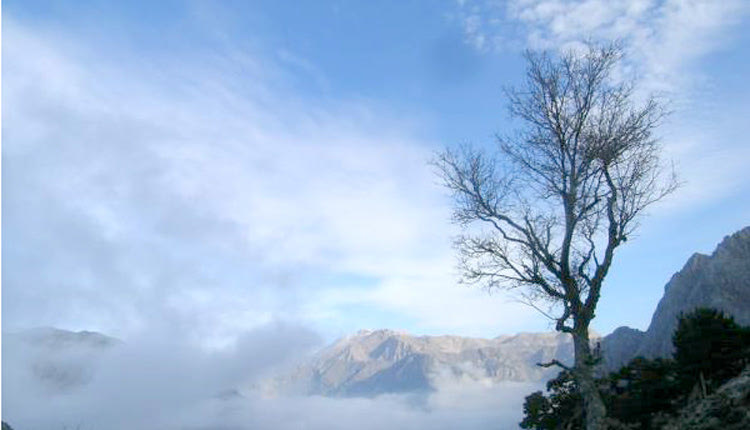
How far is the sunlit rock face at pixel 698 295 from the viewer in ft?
405

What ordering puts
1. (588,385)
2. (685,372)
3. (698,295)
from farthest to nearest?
(698,295) → (685,372) → (588,385)

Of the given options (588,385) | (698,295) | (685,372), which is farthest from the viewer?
(698,295)

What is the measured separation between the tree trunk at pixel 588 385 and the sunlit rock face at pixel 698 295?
8834cm

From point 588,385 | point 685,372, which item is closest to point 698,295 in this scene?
point 685,372

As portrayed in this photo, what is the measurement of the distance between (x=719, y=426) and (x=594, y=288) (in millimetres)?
4223

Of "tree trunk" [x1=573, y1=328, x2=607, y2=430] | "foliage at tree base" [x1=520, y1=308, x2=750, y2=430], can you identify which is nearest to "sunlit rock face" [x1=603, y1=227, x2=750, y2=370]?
"foliage at tree base" [x1=520, y1=308, x2=750, y2=430]

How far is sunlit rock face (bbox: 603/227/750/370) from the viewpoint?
12338 centimetres

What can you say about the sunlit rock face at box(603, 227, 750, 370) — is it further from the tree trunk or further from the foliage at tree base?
the tree trunk

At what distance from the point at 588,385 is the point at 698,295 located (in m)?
140

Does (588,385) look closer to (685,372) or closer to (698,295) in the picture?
(685,372)

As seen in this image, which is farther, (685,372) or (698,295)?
(698,295)

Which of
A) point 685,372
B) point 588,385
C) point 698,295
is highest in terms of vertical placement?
point 698,295

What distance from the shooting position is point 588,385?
54.3 feet

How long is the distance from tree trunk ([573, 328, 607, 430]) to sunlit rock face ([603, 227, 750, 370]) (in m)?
88.3
